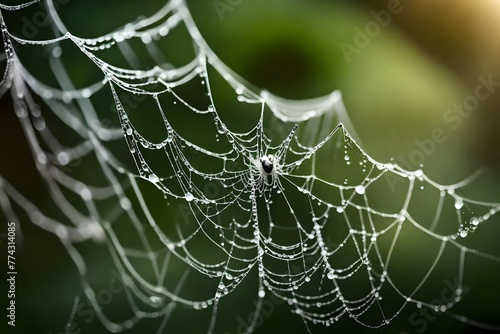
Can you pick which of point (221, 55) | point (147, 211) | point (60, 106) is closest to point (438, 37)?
point (221, 55)

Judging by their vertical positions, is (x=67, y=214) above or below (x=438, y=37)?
below

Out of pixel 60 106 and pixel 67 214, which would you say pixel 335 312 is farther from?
pixel 60 106

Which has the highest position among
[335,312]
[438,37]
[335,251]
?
[438,37]
